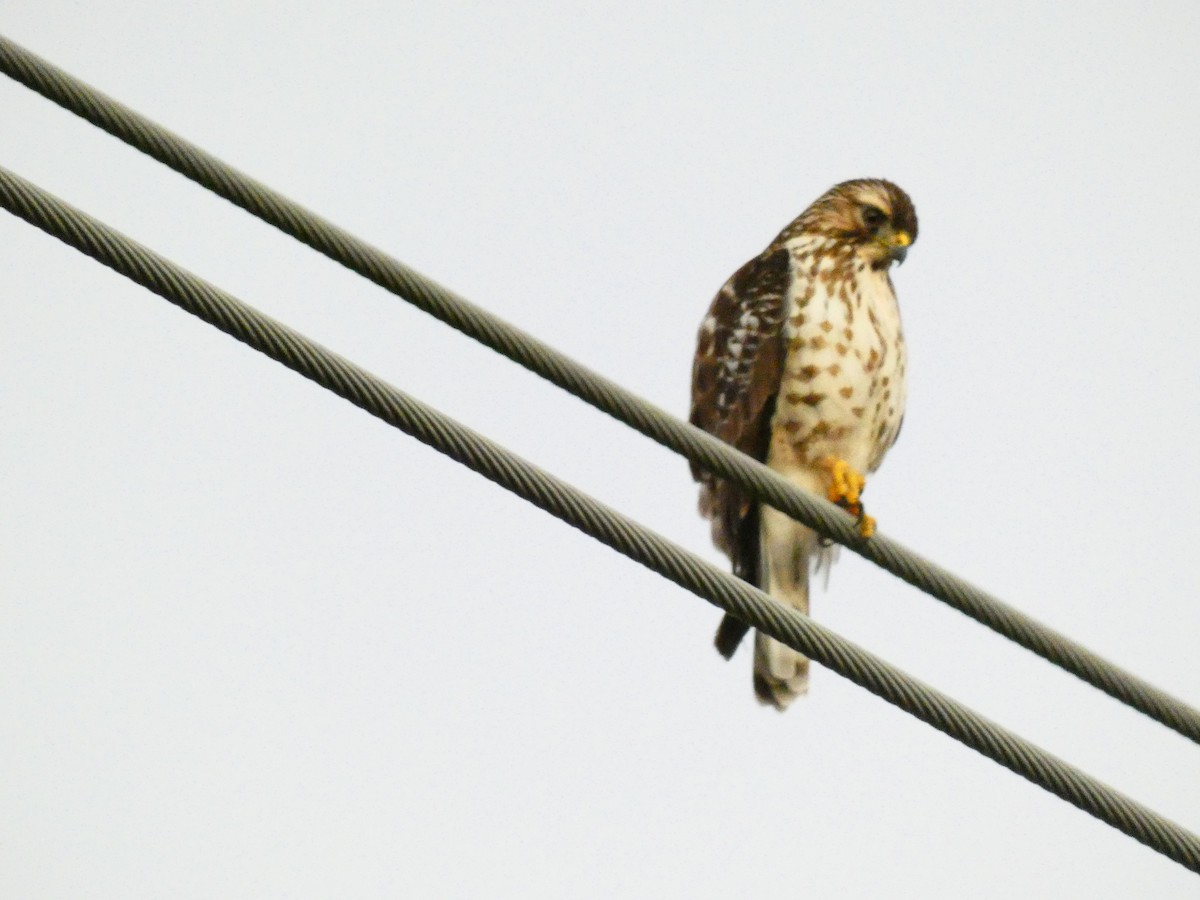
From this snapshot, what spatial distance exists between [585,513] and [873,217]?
313 centimetres

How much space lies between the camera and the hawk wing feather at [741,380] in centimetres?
A: 540

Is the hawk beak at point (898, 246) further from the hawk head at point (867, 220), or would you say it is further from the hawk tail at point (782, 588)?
the hawk tail at point (782, 588)

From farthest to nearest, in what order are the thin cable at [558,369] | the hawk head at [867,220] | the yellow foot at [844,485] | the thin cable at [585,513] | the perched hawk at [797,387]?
the hawk head at [867,220], the perched hawk at [797,387], the yellow foot at [844,485], the thin cable at [558,369], the thin cable at [585,513]

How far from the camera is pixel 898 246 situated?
5875mm

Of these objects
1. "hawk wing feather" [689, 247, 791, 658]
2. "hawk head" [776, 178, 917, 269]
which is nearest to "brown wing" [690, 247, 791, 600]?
"hawk wing feather" [689, 247, 791, 658]

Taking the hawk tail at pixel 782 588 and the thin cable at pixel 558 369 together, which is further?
the hawk tail at pixel 782 588

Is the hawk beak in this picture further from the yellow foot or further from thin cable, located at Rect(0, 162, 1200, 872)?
thin cable, located at Rect(0, 162, 1200, 872)

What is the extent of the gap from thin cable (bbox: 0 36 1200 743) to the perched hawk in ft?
4.74

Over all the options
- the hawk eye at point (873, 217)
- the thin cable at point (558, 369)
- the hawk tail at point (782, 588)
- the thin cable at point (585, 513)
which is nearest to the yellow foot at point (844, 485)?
the hawk tail at point (782, 588)

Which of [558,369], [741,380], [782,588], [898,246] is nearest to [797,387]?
[741,380]

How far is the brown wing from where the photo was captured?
5.40 m

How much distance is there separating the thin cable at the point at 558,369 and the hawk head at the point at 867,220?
237 cm

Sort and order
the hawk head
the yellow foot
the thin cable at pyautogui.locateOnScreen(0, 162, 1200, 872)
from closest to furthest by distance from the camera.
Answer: the thin cable at pyautogui.locateOnScreen(0, 162, 1200, 872), the yellow foot, the hawk head

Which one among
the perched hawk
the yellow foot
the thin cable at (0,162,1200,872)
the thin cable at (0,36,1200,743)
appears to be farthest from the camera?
the perched hawk
